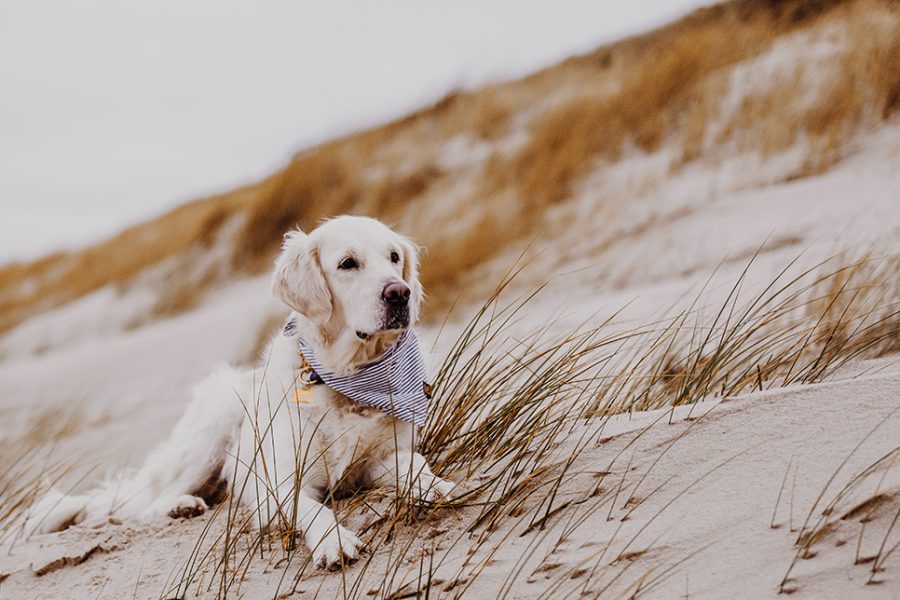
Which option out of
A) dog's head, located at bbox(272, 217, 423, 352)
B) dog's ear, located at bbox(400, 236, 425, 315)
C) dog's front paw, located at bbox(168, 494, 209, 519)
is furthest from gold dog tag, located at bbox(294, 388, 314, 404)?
dog's front paw, located at bbox(168, 494, 209, 519)

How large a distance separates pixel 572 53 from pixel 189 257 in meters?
7.28

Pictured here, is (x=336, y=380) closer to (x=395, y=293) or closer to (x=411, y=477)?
(x=395, y=293)

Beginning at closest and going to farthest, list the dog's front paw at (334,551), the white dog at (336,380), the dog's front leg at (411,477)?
the dog's front paw at (334,551), the dog's front leg at (411,477), the white dog at (336,380)

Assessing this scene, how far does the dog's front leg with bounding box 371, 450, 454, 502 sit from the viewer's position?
2466 millimetres

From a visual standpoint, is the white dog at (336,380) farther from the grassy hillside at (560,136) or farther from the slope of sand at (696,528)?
the grassy hillside at (560,136)

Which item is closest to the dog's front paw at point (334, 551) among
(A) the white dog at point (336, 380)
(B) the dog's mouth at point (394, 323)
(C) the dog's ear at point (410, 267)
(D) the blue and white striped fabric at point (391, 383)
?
(A) the white dog at point (336, 380)

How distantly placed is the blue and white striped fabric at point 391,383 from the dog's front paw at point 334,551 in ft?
2.04

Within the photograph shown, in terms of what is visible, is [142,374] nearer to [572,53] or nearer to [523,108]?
[523,108]

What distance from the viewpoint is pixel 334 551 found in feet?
7.59

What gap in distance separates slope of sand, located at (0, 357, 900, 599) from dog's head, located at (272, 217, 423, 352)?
85 centimetres

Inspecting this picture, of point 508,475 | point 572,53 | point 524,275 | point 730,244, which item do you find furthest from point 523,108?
point 508,475

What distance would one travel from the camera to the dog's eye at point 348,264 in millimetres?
3078

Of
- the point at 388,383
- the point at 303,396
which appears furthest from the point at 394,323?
the point at 303,396

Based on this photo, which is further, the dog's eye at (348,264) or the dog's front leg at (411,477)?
the dog's eye at (348,264)
